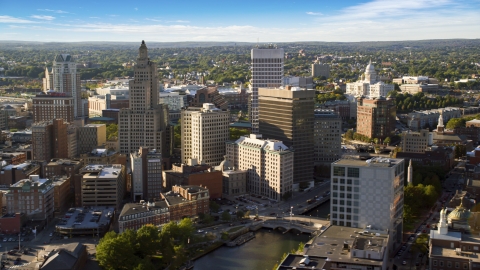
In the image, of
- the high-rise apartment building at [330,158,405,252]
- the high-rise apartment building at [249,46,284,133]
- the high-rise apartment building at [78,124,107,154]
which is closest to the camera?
the high-rise apartment building at [330,158,405,252]

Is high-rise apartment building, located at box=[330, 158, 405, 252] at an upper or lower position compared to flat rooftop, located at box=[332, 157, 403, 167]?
lower

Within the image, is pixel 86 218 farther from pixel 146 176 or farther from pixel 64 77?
pixel 64 77

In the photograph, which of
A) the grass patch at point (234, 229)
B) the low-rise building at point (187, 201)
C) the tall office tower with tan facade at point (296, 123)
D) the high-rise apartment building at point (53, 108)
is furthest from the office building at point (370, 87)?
the grass patch at point (234, 229)

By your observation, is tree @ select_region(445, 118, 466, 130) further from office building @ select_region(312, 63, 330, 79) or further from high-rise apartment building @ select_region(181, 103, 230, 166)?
office building @ select_region(312, 63, 330, 79)

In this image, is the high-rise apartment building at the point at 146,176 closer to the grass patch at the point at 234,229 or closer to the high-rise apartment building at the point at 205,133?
the high-rise apartment building at the point at 205,133

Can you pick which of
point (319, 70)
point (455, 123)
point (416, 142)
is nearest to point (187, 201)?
point (416, 142)

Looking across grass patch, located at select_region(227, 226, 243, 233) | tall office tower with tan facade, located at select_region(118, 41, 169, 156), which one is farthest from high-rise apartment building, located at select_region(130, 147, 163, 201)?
tall office tower with tan facade, located at select_region(118, 41, 169, 156)
